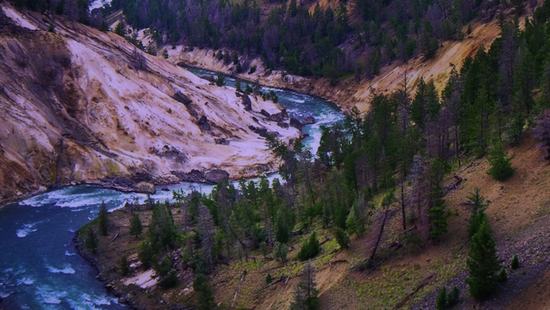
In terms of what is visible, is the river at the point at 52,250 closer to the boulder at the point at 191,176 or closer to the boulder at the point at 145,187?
the boulder at the point at 145,187

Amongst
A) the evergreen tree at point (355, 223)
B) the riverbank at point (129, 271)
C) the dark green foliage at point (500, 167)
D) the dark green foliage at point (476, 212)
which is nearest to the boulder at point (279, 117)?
the riverbank at point (129, 271)

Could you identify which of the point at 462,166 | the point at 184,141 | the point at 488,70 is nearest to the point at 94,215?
the point at 184,141

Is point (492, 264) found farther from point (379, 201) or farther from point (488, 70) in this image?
point (488, 70)

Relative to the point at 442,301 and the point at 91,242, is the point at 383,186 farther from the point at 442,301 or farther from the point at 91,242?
the point at 91,242

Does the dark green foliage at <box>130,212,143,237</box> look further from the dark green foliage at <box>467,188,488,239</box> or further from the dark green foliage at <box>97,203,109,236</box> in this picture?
the dark green foliage at <box>467,188,488,239</box>

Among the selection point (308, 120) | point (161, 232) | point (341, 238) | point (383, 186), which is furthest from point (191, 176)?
point (341, 238)
